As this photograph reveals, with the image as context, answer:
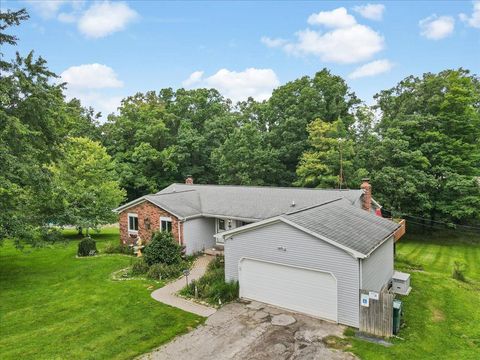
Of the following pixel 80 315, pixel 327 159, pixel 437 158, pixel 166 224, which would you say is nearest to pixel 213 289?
pixel 80 315

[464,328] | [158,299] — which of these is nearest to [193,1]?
[158,299]

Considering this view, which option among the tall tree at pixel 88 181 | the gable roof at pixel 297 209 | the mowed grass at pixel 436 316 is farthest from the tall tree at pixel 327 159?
the tall tree at pixel 88 181

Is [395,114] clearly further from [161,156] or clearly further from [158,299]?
[158,299]

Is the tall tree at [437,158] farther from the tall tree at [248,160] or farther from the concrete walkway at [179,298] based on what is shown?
the concrete walkway at [179,298]

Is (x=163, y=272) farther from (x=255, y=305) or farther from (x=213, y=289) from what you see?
(x=255, y=305)

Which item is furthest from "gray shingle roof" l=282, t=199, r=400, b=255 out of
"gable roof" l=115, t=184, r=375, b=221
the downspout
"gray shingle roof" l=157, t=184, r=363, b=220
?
"gable roof" l=115, t=184, r=375, b=221

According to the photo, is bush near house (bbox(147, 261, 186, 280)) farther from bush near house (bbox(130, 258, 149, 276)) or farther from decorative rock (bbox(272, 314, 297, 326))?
decorative rock (bbox(272, 314, 297, 326))
